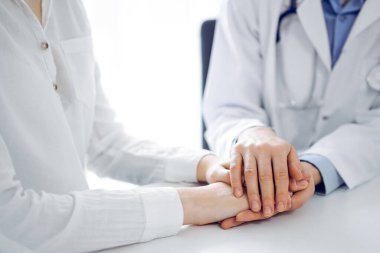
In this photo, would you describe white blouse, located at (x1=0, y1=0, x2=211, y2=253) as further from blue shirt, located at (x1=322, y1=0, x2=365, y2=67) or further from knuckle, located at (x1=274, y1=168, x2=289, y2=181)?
blue shirt, located at (x1=322, y1=0, x2=365, y2=67)

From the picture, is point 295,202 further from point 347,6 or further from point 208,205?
point 347,6

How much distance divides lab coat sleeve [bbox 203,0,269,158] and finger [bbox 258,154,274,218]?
1.05 feet

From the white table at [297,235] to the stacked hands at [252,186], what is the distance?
20mm

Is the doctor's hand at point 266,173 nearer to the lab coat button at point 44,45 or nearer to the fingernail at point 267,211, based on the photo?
the fingernail at point 267,211

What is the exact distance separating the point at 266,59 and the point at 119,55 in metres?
0.66

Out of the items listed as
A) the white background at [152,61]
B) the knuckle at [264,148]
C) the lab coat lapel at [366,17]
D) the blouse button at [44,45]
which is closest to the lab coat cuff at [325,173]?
the knuckle at [264,148]

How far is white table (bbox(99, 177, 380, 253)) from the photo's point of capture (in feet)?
2.07

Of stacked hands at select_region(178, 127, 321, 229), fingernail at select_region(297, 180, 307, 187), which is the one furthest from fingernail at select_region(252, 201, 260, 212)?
fingernail at select_region(297, 180, 307, 187)

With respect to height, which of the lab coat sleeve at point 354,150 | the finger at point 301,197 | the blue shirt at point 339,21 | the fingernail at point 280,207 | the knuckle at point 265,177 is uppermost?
the blue shirt at point 339,21

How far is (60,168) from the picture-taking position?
29.2 inches

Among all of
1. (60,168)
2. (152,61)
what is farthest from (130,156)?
(152,61)

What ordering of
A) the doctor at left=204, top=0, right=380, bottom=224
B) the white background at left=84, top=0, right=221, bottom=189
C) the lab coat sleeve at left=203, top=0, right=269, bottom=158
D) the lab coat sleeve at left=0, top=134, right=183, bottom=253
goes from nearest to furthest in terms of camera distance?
the lab coat sleeve at left=0, top=134, right=183, bottom=253, the doctor at left=204, top=0, right=380, bottom=224, the lab coat sleeve at left=203, top=0, right=269, bottom=158, the white background at left=84, top=0, right=221, bottom=189

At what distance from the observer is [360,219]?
72cm

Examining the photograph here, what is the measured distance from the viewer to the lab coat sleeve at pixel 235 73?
1.13 m
